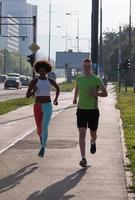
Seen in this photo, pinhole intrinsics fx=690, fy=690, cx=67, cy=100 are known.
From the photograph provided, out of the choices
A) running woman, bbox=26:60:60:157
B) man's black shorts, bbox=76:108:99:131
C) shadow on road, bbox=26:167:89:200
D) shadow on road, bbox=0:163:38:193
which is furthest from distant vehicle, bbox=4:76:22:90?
shadow on road, bbox=26:167:89:200

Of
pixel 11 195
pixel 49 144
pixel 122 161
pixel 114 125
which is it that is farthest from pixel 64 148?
pixel 114 125

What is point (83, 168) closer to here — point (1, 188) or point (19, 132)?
point (1, 188)

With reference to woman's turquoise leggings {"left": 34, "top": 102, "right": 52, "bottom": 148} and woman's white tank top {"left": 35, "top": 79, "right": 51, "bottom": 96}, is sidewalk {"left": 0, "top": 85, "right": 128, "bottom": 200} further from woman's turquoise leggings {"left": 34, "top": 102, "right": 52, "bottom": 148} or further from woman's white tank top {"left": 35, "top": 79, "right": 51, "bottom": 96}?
woman's white tank top {"left": 35, "top": 79, "right": 51, "bottom": 96}

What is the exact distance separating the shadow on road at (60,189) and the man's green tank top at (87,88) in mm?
1478

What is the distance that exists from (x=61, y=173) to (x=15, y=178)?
94 cm

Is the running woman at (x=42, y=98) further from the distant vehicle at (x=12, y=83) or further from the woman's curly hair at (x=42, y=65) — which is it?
the distant vehicle at (x=12, y=83)

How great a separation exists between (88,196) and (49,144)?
22.1 feet

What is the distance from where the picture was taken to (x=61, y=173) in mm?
11219

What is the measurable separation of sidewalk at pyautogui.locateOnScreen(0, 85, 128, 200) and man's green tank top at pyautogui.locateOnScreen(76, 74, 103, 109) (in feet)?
3.53

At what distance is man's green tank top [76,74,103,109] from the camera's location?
1212 cm

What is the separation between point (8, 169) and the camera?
1158 centimetres

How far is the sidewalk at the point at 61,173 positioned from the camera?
933cm

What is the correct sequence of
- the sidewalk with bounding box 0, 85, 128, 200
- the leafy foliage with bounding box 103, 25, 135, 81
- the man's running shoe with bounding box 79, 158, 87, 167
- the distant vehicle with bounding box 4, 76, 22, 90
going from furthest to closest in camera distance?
the leafy foliage with bounding box 103, 25, 135, 81, the distant vehicle with bounding box 4, 76, 22, 90, the man's running shoe with bounding box 79, 158, 87, 167, the sidewalk with bounding box 0, 85, 128, 200

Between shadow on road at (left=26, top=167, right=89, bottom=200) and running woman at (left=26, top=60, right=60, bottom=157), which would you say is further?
running woman at (left=26, top=60, right=60, bottom=157)
